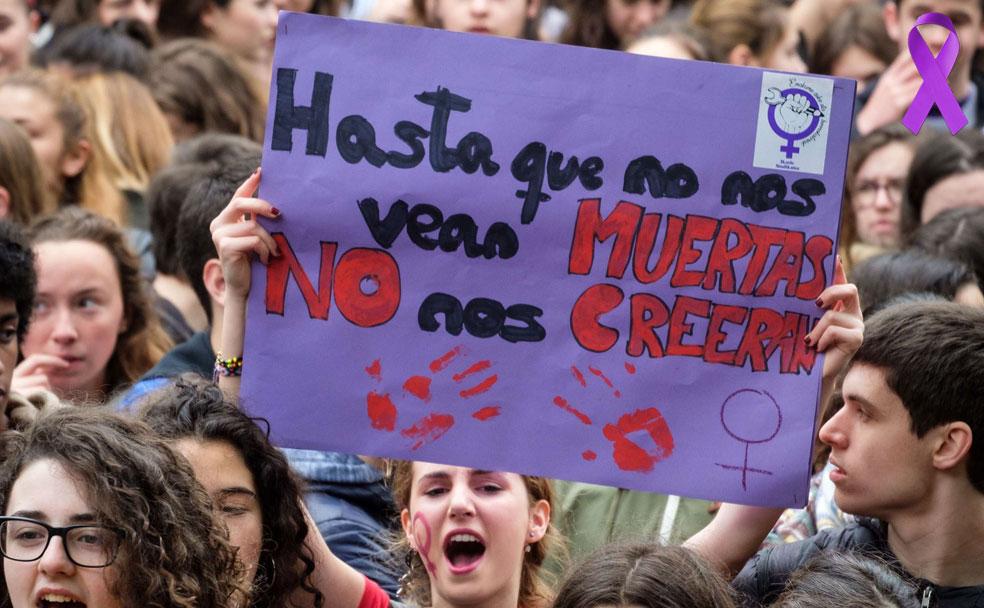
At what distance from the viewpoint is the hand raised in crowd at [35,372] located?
180 inches

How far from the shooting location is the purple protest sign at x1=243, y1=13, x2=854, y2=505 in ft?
12.1

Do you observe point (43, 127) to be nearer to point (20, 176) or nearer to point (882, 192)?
point (20, 176)

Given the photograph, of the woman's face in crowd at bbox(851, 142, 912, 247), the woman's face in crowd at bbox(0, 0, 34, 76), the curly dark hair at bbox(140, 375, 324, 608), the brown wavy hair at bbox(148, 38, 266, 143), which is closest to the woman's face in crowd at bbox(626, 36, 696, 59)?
the woman's face in crowd at bbox(851, 142, 912, 247)

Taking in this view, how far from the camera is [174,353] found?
186 inches

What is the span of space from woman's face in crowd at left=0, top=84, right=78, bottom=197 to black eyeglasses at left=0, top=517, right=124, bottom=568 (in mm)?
3448

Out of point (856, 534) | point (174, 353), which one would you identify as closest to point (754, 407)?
→ point (856, 534)

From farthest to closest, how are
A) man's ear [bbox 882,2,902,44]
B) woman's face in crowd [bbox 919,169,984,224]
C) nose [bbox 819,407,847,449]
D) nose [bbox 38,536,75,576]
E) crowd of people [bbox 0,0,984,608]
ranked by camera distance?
man's ear [bbox 882,2,902,44], woman's face in crowd [bbox 919,169,984,224], nose [bbox 819,407,847,449], crowd of people [bbox 0,0,984,608], nose [bbox 38,536,75,576]

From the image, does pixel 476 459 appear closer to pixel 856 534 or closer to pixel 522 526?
pixel 522 526

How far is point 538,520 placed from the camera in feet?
14.2

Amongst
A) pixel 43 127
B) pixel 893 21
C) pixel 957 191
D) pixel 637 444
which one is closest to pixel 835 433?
pixel 637 444

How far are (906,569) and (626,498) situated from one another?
1.01m

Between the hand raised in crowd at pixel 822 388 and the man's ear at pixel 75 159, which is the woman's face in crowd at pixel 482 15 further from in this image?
the hand raised in crowd at pixel 822 388

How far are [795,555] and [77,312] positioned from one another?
248 cm

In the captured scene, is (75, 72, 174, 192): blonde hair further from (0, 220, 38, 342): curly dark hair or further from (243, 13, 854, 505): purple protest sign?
(243, 13, 854, 505): purple protest sign
